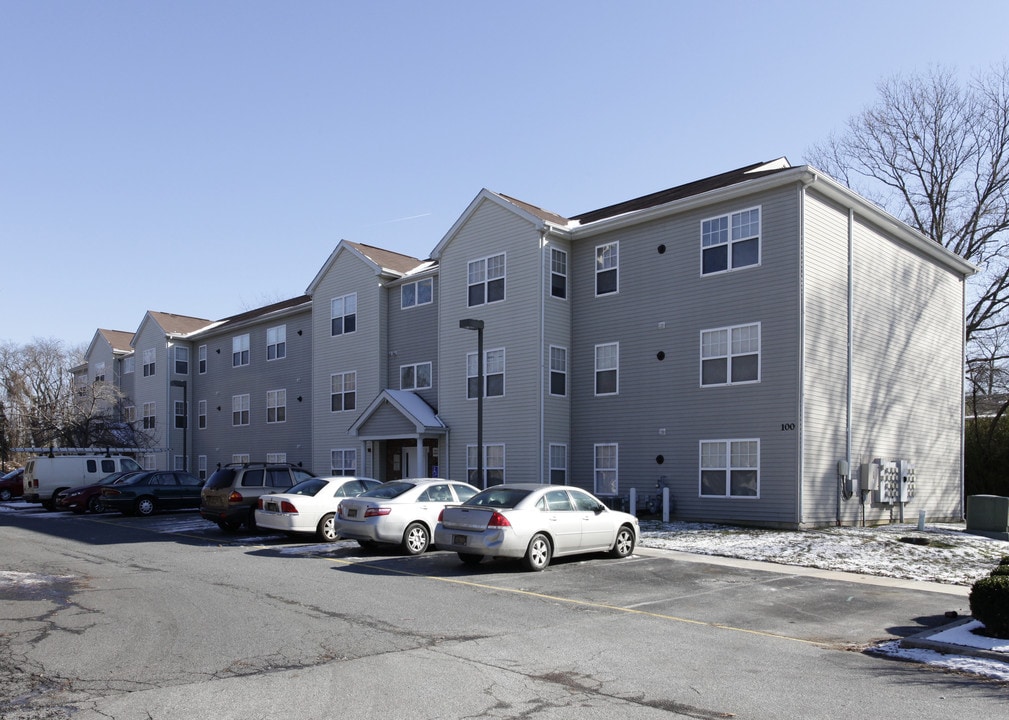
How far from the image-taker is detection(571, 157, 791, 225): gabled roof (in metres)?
24.2

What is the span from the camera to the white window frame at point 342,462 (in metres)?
32.6

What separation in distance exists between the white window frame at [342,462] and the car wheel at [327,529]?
13.5 m

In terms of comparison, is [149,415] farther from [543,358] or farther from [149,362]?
[543,358]

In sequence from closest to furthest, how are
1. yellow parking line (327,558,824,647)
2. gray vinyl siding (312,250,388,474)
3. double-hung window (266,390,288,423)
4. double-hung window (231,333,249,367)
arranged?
yellow parking line (327,558,824,647) → gray vinyl siding (312,250,388,474) → double-hung window (266,390,288,423) → double-hung window (231,333,249,367)

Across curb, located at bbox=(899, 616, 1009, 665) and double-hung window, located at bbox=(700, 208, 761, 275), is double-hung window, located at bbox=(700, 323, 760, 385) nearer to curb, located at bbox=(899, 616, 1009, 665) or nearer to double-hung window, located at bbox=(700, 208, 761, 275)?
double-hung window, located at bbox=(700, 208, 761, 275)

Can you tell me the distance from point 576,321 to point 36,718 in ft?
69.7

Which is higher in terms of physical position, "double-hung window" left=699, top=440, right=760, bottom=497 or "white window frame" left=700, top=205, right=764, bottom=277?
"white window frame" left=700, top=205, right=764, bottom=277

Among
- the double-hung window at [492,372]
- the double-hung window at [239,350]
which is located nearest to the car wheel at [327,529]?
the double-hung window at [492,372]

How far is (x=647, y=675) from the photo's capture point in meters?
7.74

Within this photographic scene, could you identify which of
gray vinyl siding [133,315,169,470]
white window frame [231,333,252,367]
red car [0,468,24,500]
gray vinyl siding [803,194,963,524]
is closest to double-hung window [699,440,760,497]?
gray vinyl siding [803,194,963,524]

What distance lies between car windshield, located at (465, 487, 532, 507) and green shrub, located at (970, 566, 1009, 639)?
7148 mm

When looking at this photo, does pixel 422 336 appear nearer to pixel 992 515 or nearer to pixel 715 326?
pixel 715 326

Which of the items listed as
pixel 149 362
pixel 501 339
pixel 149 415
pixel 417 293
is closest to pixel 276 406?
pixel 417 293

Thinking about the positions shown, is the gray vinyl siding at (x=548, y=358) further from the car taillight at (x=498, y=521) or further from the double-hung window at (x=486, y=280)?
the car taillight at (x=498, y=521)
